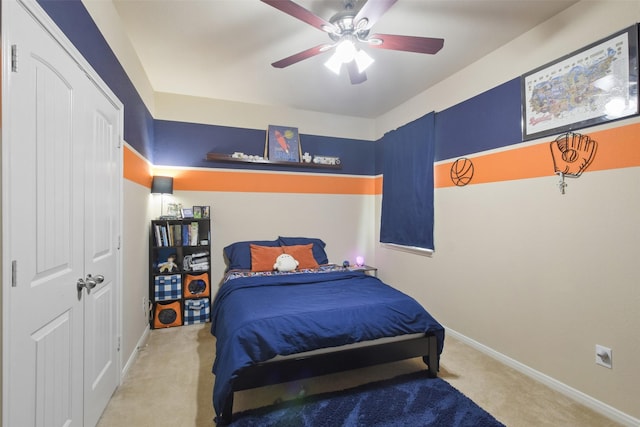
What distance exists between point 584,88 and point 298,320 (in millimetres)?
2480

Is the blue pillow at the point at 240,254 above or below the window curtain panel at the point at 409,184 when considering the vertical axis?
below

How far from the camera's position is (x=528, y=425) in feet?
5.55

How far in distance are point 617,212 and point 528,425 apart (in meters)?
1.42

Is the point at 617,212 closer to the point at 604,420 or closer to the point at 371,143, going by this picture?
the point at 604,420

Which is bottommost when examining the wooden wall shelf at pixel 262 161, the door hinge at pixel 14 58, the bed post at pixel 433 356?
the bed post at pixel 433 356

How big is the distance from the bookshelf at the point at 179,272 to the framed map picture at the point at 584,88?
3.38 meters

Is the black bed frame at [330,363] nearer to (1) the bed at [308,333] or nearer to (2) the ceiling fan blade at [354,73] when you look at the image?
(1) the bed at [308,333]

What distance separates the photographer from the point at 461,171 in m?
2.86

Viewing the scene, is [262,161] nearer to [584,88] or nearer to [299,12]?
[299,12]

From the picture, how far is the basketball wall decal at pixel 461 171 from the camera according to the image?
9.10 ft

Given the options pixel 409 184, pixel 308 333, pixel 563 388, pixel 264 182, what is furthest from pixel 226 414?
pixel 409 184

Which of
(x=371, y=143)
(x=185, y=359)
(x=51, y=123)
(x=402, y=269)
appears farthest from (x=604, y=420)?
(x=371, y=143)

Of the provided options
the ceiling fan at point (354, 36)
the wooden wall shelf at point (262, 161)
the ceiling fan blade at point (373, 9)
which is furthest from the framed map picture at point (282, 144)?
the ceiling fan blade at point (373, 9)

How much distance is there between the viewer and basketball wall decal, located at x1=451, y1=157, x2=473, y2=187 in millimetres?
2773
